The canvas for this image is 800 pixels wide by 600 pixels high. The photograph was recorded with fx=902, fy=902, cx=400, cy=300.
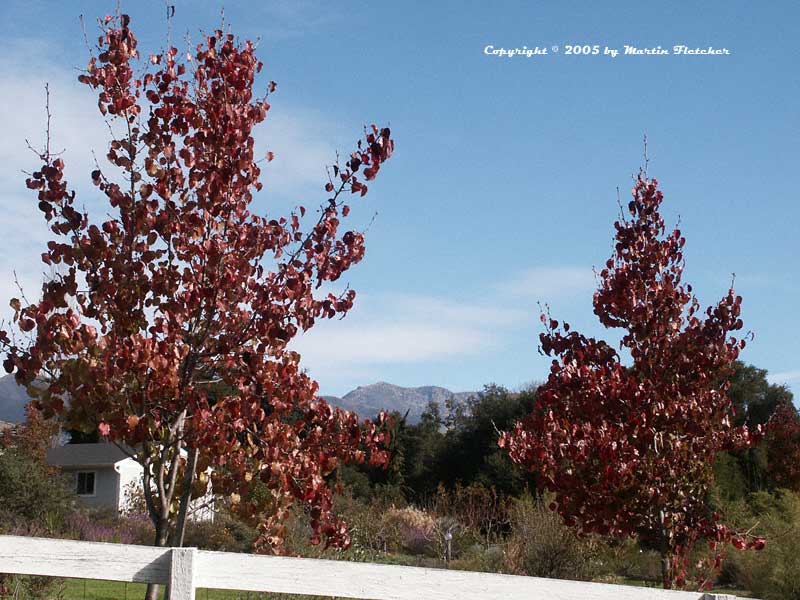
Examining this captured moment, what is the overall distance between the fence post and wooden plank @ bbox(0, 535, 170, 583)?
63mm

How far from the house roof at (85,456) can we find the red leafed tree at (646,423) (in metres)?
31.0

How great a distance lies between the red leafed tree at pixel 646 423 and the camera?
10008 mm

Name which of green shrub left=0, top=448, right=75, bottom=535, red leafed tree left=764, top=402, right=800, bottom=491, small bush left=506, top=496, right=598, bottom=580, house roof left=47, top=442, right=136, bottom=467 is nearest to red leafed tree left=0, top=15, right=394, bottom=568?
small bush left=506, top=496, right=598, bottom=580

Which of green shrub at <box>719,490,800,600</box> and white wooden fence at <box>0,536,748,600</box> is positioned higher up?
white wooden fence at <box>0,536,748,600</box>

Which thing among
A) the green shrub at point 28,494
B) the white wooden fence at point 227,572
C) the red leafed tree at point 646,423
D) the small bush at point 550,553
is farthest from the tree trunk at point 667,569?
the green shrub at point 28,494

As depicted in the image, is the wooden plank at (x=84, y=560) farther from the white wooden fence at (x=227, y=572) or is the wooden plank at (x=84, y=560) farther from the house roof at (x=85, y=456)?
the house roof at (x=85, y=456)

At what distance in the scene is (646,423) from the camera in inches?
397

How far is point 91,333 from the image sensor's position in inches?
246

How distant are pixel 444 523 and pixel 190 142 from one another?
1743 centimetres

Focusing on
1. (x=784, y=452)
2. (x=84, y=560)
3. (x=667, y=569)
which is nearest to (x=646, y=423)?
(x=667, y=569)

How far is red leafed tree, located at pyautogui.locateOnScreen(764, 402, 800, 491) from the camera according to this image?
30.7 m

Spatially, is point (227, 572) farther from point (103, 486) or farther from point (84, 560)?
point (103, 486)

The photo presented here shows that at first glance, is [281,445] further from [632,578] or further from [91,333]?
[632,578]

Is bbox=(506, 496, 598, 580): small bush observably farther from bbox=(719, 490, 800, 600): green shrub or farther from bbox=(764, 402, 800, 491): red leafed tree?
bbox=(764, 402, 800, 491): red leafed tree
